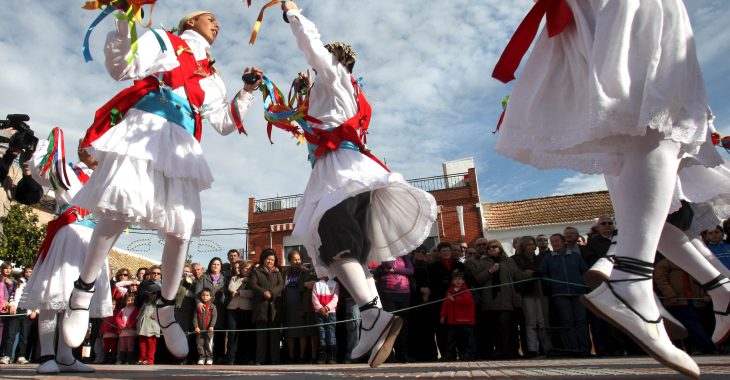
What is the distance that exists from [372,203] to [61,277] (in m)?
2.60

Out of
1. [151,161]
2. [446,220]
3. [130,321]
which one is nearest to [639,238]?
[151,161]

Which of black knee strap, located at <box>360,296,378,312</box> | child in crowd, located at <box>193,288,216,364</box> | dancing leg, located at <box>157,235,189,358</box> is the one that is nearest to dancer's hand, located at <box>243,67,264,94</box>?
dancing leg, located at <box>157,235,189,358</box>

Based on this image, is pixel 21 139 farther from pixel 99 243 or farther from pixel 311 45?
pixel 311 45

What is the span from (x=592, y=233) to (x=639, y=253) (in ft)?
19.2

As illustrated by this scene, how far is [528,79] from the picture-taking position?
2379 mm

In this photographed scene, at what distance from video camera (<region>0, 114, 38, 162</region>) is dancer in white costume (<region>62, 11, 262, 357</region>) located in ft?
4.10

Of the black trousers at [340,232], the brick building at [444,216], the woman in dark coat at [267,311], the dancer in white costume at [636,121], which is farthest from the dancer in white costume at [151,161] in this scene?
the brick building at [444,216]

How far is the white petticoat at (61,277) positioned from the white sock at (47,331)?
0.12 meters

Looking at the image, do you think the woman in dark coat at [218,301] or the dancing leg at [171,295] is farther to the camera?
the woman in dark coat at [218,301]

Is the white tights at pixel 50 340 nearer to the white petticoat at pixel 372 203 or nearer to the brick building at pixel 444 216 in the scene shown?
the white petticoat at pixel 372 203

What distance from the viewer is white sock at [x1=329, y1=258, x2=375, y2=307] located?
2.87 meters

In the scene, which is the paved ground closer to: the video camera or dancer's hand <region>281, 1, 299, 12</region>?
the video camera

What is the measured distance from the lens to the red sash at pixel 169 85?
3.21 meters

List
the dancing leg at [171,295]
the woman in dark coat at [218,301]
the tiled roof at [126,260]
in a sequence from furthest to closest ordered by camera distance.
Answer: the tiled roof at [126,260], the woman in dark coat at [218,301], the dancing leg at [171,295]
